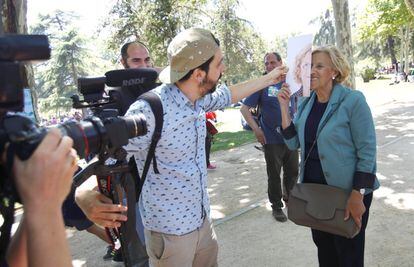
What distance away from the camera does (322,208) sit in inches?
109

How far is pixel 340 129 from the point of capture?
106 inches

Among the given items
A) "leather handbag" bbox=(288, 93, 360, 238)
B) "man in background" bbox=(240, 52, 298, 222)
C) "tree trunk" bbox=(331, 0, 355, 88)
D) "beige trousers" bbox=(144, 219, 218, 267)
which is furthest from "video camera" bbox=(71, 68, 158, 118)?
"tree trunk" bbox=(331, 0, 355, 88)

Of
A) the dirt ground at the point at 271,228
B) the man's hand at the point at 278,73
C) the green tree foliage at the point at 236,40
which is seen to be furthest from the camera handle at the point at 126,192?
the green tree foliage at the point at 236,40

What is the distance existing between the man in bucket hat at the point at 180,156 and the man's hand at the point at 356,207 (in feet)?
3.59

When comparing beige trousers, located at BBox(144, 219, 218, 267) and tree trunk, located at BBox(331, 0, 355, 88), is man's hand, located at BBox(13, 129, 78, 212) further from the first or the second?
tree trunk, located at BBox(331, 0, 355, 88)

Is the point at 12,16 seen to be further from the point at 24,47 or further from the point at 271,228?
the point at 24,47

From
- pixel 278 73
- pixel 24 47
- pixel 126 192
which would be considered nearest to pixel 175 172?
pixel 126 192

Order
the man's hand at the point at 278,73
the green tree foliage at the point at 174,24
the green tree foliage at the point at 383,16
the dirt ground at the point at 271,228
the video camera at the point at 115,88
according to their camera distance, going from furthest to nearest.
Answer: the green tree foliage at the point at 383,16, the green tree foliage at the point at 174,24, the dirt ground at the point at 271,228, the man's hand at the point at 278,73, the video camera at the point at 115,88

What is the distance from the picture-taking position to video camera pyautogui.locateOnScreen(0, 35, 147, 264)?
1.00m

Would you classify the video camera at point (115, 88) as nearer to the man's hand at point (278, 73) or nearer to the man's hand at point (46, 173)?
the man's hand at point (278, 73)

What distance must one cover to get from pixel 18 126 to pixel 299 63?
2.30 meters

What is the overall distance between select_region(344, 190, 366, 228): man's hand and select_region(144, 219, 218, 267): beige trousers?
1.02m

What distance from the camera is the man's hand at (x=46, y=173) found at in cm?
100

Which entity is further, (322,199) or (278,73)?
(278,73)
